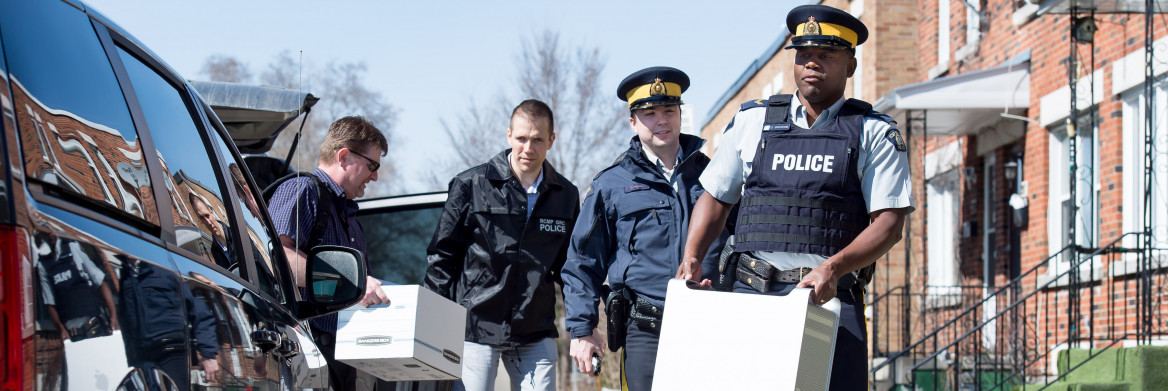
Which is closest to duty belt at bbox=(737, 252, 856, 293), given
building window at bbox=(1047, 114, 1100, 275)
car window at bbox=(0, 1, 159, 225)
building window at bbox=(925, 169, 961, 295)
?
car window at bbox=(0, 1, 159, 225)

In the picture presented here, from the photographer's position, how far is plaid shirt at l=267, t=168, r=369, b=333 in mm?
5516

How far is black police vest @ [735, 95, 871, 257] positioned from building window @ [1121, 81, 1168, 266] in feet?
23.9

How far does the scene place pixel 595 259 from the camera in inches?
235

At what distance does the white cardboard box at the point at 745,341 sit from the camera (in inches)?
153

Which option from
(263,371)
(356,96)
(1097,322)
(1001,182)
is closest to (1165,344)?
(1097,322)

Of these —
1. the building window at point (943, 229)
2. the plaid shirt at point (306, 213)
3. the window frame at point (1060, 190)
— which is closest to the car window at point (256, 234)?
the plaid shirt at point (306, 213)

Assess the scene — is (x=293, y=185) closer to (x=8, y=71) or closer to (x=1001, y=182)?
(x=8, y=71)

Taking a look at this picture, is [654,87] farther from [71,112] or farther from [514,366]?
[71,112]

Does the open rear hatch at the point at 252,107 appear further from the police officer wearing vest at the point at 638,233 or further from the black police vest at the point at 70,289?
the black police vest at the point at 70,289

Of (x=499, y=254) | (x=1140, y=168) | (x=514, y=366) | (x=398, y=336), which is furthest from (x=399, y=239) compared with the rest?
(x=1140, y=168)

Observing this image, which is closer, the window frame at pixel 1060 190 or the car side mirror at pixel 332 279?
the car side mirror at pixel 332 279

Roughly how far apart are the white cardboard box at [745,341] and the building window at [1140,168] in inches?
305

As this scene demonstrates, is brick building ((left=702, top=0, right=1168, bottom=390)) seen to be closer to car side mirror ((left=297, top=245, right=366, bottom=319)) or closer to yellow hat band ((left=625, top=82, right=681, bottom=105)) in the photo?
yellow hat band ((left=625, top=82, right=681, bottom=105))

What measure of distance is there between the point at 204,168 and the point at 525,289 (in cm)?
362
